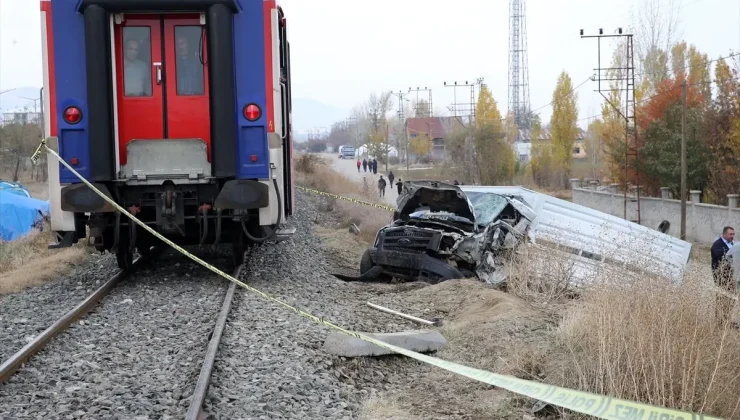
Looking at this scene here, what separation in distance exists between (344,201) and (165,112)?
52.6 ft

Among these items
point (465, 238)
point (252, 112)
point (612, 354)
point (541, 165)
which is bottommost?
point (612, 354)

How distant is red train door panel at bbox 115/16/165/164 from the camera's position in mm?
9875

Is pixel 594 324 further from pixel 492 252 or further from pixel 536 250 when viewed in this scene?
pixel 492 252

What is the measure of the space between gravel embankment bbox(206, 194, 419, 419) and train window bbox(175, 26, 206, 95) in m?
2.61

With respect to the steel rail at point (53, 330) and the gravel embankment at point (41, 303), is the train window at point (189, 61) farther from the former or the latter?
the gravel embankment at point (41, 303)

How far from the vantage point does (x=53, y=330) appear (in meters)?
7.36

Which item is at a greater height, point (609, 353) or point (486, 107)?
point (486, 107)

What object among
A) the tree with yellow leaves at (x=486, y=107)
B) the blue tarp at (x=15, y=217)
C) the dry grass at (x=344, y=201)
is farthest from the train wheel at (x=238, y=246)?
the tree with yellow leaves at (x=486, y=107)

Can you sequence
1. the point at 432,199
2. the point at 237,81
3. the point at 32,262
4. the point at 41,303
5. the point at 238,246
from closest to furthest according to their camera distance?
1. the point at 41,303
2. the point at 237,81
3. the point at 238,246
4. the point at 432,199
5. the point at 32,262

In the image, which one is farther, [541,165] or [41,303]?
[541,165]

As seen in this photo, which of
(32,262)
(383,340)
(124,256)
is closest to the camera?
(383,340)

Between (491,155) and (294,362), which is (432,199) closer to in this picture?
(294,362)

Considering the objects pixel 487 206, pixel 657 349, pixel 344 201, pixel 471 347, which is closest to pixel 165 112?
pixel 471 347

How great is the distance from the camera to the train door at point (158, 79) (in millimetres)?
9875
